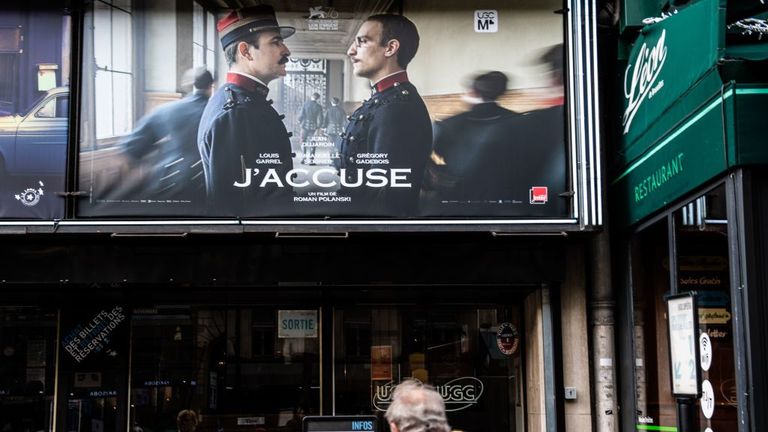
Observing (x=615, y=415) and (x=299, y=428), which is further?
(x=299, y=428)

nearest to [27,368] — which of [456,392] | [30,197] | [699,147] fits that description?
[30,197]

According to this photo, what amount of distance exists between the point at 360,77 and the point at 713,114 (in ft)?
12.5

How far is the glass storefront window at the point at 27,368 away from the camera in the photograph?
10586 mm

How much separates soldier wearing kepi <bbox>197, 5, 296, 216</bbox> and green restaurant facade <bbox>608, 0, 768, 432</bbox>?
3.51 meters

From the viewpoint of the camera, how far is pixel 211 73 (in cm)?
966

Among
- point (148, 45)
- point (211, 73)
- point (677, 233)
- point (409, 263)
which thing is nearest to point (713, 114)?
point (677, 233)

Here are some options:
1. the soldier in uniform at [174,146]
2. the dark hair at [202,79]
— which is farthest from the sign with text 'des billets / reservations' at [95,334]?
the dark hair at [202,79]

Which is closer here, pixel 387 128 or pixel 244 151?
pixel 244 151

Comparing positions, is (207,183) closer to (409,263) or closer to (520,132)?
(409,263)

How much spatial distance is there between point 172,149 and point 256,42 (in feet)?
4.63

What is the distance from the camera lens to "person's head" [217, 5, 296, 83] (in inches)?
381

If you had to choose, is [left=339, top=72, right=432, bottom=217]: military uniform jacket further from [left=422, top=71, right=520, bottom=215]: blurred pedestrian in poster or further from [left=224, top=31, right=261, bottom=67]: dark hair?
[left=224, top=31, right=261, bottom=67]: dark hair

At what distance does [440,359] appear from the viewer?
1077cm

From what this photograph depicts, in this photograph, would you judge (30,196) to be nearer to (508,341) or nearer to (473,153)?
(473,153)
